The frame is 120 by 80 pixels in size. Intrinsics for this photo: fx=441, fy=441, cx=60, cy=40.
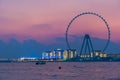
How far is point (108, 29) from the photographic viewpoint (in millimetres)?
166750

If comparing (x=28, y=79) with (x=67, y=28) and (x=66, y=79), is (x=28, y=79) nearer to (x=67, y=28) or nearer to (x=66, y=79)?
(x=66, y=79)

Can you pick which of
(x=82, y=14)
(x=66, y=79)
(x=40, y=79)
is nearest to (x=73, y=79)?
(x=66, y=79)

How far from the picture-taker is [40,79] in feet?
232

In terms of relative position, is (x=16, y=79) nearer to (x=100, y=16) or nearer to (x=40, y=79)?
(x=40, y=79)

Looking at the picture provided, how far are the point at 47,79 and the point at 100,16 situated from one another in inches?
3660

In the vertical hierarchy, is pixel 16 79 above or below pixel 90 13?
below

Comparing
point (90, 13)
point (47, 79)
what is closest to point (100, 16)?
point (90, 13)

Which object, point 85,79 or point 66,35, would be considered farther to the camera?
point 66,35

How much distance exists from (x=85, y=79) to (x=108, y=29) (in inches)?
3886

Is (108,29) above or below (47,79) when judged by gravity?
above

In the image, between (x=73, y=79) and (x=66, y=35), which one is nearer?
(x=73, y=79)

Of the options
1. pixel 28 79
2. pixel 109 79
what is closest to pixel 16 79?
pixel 28 79

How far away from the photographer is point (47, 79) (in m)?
71.4

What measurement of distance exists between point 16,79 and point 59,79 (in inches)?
270
